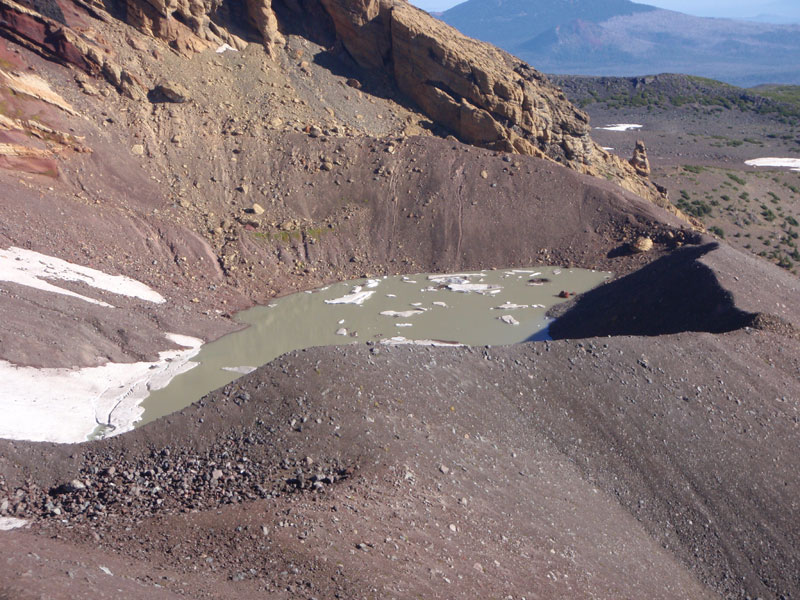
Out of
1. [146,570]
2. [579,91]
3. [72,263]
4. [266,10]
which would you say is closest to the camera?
[146,570]

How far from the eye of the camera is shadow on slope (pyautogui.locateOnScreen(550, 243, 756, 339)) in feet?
72.6

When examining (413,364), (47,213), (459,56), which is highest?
(459,56)

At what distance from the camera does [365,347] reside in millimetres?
17359

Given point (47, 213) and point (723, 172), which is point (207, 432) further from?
point (723, 172)

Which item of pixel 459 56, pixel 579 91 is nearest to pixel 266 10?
pixel 459 56

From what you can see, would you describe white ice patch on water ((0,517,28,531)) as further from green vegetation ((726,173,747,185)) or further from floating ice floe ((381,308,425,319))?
green vegetation ((726,173,747,185))

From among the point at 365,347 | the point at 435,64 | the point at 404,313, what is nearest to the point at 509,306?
the point at 404,313

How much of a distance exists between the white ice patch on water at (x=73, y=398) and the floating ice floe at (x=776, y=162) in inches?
2190

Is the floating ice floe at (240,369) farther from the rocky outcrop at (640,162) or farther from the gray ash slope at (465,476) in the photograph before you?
the rocky outcrop at (640,162)

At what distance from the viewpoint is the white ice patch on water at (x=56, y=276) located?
23516 mm

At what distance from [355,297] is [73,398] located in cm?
1280

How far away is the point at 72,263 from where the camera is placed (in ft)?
84.9

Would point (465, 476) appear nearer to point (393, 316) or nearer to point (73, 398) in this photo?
point (73, 398)

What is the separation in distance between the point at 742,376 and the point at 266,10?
106 ft
